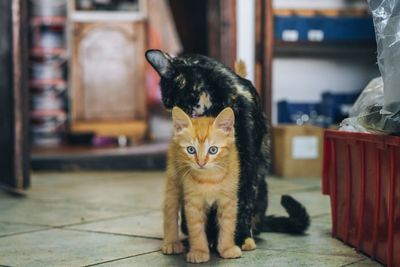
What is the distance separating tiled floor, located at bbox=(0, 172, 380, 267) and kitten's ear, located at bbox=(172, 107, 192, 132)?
0.42 m

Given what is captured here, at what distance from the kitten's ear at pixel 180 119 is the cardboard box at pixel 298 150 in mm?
2462

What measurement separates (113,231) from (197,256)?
690 millimetres

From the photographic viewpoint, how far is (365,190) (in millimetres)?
2221

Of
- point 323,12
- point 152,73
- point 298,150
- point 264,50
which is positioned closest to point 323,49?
point 323,12

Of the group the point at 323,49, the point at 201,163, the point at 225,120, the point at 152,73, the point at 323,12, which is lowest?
the point at 201,163

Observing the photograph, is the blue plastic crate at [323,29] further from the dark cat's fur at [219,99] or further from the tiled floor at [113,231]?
the dark cat's fur at [219,99]

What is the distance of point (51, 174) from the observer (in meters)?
4.95

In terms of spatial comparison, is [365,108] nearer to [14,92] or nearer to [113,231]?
[113,231]

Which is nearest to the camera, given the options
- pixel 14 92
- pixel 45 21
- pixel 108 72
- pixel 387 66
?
pixel 387 66

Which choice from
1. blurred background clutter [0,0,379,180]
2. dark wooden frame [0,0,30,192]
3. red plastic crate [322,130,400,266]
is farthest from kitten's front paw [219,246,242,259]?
blurred background clutter [0,0,379,180]

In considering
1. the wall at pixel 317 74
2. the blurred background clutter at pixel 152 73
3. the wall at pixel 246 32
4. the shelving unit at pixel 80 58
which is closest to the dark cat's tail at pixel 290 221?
the blurred background clutter at pixel 152 73

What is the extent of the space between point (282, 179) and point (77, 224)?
189 cm

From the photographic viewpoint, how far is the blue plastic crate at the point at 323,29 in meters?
4.86

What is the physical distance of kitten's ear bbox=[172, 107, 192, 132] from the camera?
2.06 metres
